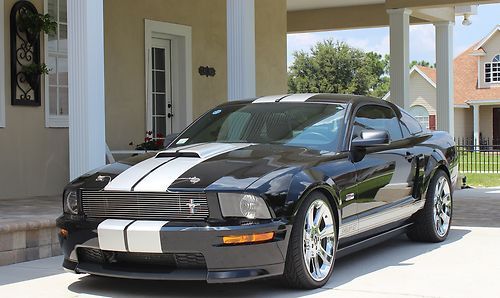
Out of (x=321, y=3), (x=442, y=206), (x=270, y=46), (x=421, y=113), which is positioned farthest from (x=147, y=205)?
(x=421, y=113)

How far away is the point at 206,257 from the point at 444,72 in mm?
12359

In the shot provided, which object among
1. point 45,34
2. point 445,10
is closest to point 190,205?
point 45,34

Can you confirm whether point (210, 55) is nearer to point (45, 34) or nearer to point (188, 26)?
point (188, 26)

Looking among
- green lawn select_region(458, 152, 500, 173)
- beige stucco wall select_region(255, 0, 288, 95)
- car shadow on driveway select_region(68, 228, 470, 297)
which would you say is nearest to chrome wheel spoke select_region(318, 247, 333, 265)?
car shadow on driveway select_region(68, 228, 470, 297)

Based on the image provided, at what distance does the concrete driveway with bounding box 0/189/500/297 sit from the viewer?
17.0ft

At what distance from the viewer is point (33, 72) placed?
9.71 metres

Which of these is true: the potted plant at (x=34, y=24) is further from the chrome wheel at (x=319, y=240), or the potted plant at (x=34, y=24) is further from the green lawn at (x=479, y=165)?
the green lawn at (x=479, y=165)

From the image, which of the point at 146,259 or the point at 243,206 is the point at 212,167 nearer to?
the point at 243,206

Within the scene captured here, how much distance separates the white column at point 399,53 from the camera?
1397 cm

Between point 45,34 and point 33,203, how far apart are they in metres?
2.58

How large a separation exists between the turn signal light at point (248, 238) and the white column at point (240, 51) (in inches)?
182

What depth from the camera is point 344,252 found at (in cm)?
575

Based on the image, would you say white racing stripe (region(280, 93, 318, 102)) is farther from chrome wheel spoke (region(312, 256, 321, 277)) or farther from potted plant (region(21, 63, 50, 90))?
potted plant (region(21, 63, 50, 90))

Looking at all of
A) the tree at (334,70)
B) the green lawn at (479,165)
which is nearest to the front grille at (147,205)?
the green lawn at (479,165)
